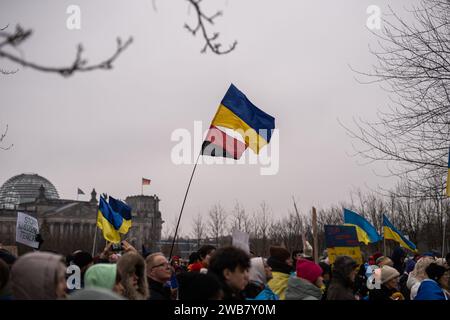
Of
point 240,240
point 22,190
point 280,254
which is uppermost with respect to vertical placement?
point 22,190

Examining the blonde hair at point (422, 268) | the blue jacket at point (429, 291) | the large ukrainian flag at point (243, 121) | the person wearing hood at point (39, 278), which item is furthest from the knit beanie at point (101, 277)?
the large ukrainian flag at point (243, 121)

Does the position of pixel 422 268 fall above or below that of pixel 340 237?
below

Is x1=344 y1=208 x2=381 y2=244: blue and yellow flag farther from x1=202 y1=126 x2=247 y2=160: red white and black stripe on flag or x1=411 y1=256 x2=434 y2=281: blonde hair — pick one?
x1=411 y1=256 x2=434 y2=281: blonde hair

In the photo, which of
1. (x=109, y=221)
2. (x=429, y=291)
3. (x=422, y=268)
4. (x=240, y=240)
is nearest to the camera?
(x=429, y=291)

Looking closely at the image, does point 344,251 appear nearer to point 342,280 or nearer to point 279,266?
point 279,266

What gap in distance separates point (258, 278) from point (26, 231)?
7440mm

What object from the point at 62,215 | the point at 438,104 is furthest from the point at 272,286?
the point at 62,215

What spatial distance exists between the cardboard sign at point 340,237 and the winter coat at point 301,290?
557 cm

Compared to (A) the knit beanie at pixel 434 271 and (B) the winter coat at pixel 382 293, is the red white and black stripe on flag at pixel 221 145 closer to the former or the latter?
(B) the winter coat at pixel 382 293

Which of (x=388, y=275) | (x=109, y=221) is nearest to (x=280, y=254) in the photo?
(x=388, y=275)

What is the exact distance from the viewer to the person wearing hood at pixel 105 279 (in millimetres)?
6027

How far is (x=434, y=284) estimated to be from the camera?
26.8ft

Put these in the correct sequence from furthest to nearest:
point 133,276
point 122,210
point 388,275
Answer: point 122,210 < point 388,275 < point 133,276
